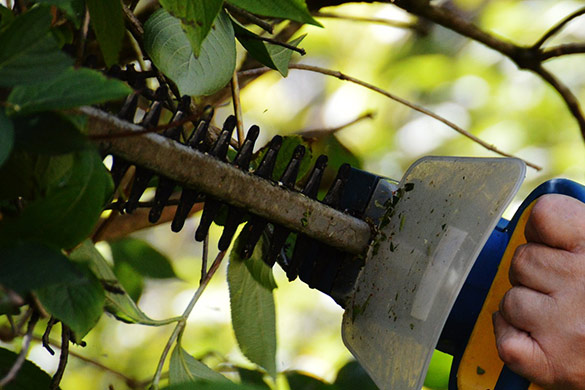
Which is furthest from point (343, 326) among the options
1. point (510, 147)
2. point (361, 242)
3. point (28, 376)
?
point (510, 147)

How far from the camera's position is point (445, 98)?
1853mm

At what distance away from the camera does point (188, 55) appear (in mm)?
394

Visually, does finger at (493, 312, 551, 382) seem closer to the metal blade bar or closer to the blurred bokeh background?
the metal blade bar

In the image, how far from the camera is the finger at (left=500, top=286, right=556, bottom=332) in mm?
444

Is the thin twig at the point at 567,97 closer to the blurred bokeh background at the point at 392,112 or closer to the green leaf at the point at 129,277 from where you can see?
the green leaf at the point at 129,277

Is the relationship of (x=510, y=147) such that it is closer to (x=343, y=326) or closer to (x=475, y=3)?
(x=475, y=3)

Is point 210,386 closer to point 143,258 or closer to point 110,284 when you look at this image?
point 110,284

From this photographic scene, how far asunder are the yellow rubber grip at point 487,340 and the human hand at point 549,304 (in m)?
0.02

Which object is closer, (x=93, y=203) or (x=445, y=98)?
(x=93, y=203)

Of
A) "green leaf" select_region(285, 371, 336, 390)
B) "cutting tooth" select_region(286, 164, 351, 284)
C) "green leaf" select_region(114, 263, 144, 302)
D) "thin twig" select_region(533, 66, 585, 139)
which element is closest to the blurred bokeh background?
"thin twig" select_region(533, 66, 585, 139)

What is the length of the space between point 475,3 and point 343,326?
57.5 inches

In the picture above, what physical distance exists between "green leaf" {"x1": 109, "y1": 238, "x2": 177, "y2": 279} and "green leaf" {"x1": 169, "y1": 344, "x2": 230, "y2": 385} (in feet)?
0.93

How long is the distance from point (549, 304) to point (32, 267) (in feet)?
1.09

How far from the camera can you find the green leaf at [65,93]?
26 centimetres
